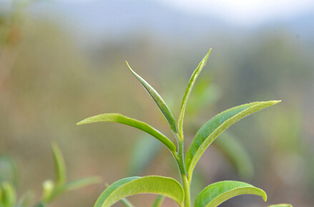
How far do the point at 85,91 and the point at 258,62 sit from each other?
4.33 meters

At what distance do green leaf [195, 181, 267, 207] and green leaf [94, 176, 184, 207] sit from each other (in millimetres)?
25

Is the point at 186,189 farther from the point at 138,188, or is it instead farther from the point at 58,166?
the point at 58,166

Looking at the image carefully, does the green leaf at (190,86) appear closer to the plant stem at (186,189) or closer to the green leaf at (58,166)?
the plant stem at (186,189)

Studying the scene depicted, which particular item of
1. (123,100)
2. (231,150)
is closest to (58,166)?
(231,150)

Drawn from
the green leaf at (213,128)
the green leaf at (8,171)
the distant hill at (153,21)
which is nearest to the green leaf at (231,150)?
the green leaf at (8,171)

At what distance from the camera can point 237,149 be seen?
1293 millimetres

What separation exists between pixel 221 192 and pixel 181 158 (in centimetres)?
5

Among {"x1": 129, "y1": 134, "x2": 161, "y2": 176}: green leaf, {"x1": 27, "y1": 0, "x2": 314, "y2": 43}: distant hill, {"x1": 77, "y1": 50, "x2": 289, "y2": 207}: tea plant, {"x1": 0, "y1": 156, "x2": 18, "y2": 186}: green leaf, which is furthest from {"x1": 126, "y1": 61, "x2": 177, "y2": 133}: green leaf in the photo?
{"x1": 27, "y1": 0, "x2": 314, "y2": 43}: distant hill

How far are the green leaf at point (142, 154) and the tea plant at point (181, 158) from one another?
2.39 ft

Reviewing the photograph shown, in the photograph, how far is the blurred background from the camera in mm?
2238

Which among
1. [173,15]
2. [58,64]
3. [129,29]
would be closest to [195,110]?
[58,64]

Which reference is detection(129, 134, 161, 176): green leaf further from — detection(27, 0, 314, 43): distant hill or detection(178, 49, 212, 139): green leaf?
detection(27, 0, 314, 43): distant hill

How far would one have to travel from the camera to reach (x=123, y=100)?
17.3 feet

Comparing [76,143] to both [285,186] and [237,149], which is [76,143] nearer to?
[285,186]
